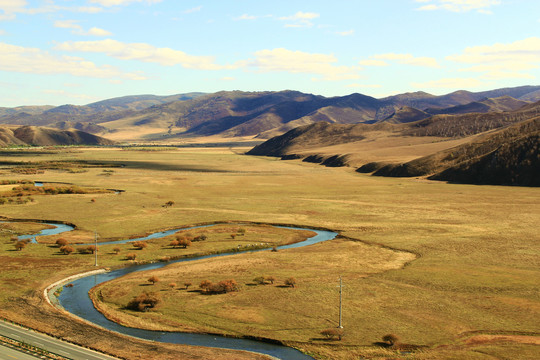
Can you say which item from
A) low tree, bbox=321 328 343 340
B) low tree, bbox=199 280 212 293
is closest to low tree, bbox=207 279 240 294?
low tree, bbox=199 280 212 293

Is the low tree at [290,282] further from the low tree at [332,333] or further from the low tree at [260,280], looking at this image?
the low tree at [332,333]

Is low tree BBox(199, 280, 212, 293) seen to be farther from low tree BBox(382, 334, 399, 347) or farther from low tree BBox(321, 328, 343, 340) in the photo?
low tree BBox(382, 334, 399, 347)

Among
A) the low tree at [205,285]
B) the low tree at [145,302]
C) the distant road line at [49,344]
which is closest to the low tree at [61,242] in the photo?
the low tree at [145,302]

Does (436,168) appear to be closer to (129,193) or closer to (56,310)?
(129,193)

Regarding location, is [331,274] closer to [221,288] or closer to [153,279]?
[221,288]

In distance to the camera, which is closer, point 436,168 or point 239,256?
point 239,256

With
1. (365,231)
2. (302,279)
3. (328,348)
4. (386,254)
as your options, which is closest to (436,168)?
(365,231)
